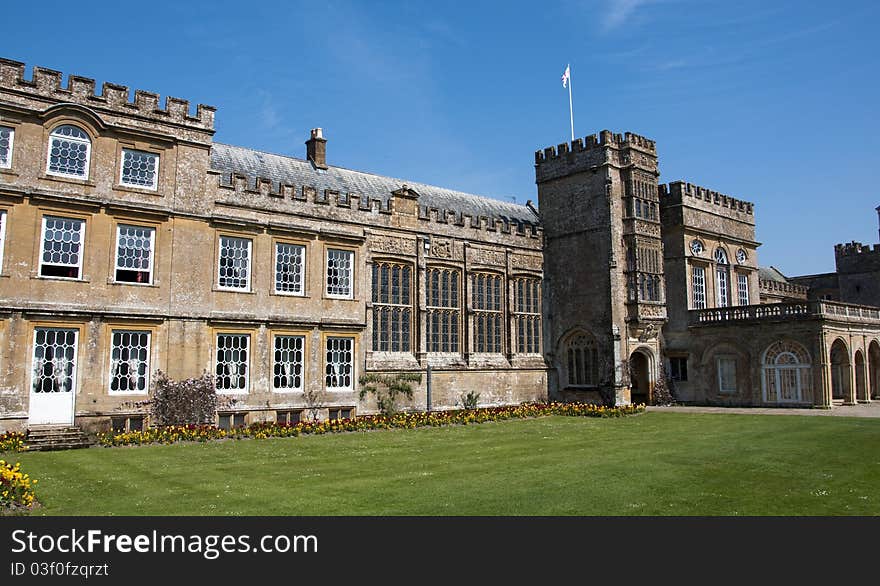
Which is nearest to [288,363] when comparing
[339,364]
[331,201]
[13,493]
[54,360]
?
[339,364]

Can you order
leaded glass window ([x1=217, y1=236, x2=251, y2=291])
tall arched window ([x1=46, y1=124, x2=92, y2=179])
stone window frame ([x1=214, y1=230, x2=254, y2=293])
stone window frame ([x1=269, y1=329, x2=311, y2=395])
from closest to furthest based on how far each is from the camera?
1. tall arched window ([x1=46, y1=124, x2=92, y2=179])
2. stone window frame ([x1=214, y1=230, x2=254, y2=293])
3. leaded glass window ([x1=217, y1=236, x2=251, y2=291])
4. stone window frame ([x1=269, y1=329, x2=311, y2=395])

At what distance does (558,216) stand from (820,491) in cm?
2350

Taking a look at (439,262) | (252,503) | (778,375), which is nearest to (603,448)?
(252,503)

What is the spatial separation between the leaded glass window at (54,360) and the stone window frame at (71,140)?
14.7ft

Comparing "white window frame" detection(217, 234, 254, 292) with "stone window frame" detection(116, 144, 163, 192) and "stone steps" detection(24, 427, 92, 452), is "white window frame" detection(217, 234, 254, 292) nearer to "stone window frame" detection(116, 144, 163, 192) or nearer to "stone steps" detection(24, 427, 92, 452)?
"stone window frame" detection(116, 144, 163, 192)

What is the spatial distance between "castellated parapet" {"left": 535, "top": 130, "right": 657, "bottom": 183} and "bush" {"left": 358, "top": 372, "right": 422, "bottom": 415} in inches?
511

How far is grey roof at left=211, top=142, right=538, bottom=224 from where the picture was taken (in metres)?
25.3

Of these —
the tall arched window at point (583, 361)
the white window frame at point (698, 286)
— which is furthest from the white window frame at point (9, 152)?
the white window frame at point (698, 286)

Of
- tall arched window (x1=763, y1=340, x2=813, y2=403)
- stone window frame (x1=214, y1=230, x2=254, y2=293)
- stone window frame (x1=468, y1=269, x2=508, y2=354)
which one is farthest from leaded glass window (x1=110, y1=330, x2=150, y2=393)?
tall arched window (x1=763, y1=340, x2=813, y2=403)

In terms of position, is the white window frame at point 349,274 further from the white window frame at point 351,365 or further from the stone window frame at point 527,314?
the stone window frame at point 527,314

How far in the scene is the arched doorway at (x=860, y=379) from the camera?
3112 centimetres

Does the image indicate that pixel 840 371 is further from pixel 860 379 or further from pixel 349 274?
pixel 349 274

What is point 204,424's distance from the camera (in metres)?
20.2

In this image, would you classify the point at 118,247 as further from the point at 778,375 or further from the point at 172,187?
the point at 778,375
